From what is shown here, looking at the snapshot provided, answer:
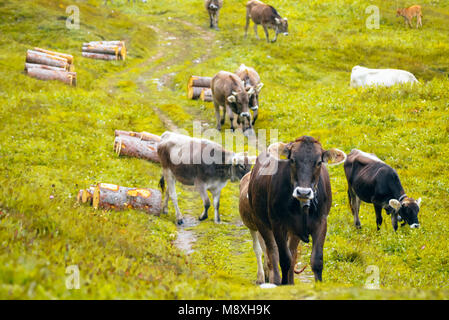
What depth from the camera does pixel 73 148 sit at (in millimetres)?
20234

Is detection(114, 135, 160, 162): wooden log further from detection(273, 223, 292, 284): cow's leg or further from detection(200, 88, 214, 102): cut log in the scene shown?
detection(273, 223, 292, 284): cow's leg

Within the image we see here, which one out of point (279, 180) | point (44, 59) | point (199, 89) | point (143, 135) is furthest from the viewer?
point (199, 89)

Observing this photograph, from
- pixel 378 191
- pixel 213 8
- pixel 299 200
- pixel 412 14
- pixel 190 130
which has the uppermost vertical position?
pixel 412 14

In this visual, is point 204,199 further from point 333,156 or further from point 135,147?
point 333,156

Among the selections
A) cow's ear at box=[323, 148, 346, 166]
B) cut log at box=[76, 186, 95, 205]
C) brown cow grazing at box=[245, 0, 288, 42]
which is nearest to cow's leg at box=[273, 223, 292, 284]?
cow's ear at box=[323, 148, 346, 166]

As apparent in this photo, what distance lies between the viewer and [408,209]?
14.8 metres

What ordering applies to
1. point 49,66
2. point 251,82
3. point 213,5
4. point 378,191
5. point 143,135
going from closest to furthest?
point 378,191 < point 143,135 < point 251,82 < point 49,66 < point 213,5

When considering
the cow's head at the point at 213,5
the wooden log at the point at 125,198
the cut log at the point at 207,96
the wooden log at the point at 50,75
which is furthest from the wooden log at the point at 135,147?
the cow's head at the point at 213,5

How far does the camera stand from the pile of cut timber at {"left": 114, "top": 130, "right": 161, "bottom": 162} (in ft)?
69.0

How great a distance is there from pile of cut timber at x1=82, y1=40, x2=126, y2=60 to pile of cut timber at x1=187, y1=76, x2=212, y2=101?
10.7 m

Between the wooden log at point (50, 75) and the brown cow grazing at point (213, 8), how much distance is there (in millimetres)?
24433

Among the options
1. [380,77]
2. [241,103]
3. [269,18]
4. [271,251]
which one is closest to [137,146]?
[241,103]

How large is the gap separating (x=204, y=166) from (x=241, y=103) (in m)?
9.76
